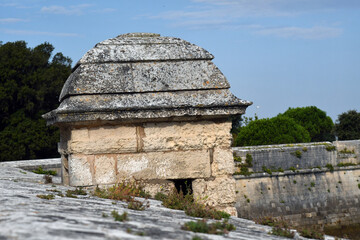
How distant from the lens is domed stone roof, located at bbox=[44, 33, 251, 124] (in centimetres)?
473

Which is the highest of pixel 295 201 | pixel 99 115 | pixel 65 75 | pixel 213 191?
pixel 65 75

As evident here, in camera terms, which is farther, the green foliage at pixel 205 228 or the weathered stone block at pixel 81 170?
the weathered stone block at pixel 81 170

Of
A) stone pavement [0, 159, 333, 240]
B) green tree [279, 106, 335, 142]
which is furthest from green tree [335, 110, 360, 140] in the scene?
stone pavement [0, 159, 333, 240]

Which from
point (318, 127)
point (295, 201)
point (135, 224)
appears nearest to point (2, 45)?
point (295, 201)

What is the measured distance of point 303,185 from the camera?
20.4 meters

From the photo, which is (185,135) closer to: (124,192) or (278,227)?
(124,192)

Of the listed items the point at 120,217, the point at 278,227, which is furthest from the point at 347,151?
the point at 120,217

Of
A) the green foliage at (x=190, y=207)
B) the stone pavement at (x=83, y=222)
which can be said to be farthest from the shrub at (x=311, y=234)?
the green foliage at (x=190, y=207)

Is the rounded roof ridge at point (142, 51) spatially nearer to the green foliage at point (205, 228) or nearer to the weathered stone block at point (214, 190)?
the weathered stone block at point (214, 190)

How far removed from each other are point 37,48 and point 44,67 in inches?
58.2

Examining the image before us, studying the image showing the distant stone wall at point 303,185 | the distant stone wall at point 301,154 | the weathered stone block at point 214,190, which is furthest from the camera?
the distant stone wall at point 303,185

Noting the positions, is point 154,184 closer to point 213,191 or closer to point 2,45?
point 213,191

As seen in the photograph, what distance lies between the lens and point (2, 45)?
30688mm

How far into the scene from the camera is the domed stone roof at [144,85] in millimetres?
4734
